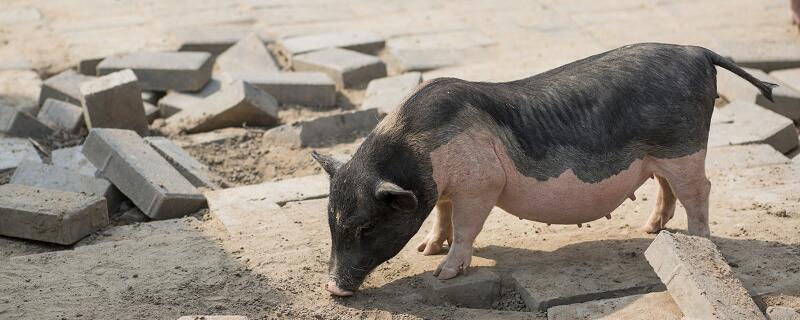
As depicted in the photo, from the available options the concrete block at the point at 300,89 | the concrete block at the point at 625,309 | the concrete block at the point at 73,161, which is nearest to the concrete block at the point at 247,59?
the concrete block at the point at 300,89

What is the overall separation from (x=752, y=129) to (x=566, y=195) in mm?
3144

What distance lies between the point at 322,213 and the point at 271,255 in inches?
33.2

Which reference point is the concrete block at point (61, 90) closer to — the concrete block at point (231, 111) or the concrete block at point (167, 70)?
the concrete block at point (167, 70)

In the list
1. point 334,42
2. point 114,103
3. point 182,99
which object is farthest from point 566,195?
point 334,42

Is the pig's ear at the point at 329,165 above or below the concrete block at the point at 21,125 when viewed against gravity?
above

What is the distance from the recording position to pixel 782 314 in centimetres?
507

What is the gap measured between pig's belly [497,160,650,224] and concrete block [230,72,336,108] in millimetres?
3961

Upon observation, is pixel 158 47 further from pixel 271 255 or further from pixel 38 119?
pixel 271 255

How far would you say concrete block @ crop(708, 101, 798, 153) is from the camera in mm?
7996

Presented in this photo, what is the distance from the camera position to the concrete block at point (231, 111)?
8562mm

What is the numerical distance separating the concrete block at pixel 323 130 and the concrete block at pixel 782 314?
158 inches

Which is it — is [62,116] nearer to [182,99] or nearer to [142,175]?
[182,99]

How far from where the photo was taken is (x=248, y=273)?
5.75 meters

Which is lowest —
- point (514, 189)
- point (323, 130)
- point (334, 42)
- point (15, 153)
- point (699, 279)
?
point (334, 42)
